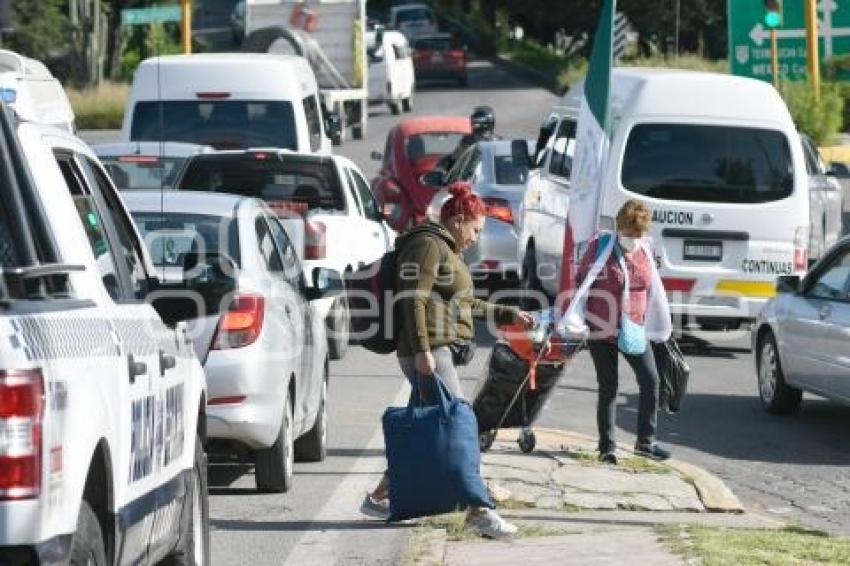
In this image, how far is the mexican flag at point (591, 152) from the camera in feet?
47.6

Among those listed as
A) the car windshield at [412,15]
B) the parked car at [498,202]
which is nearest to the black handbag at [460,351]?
the parked car at [498,202]

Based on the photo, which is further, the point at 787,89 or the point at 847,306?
the point at 787,89

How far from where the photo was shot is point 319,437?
43.7 ft

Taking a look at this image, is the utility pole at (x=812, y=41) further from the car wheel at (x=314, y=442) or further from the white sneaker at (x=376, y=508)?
the white sneaker at (x=376, y=508)

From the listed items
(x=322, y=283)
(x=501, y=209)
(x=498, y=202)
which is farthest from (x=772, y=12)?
(x=322, y=283)

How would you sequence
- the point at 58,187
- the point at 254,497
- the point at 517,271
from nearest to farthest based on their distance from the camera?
1. the point at 58,187
2. the point at 254,497
3. the point at 517,271

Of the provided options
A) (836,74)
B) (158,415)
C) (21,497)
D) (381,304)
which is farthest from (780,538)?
(836,74)

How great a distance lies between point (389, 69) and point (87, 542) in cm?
5052

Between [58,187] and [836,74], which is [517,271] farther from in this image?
[836,74]

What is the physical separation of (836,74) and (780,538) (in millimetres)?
38675

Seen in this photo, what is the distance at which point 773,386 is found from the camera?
54.5 ft

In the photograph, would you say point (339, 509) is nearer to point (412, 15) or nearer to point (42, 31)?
point (42, 31)

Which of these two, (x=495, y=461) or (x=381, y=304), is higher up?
(x=381, y=304)

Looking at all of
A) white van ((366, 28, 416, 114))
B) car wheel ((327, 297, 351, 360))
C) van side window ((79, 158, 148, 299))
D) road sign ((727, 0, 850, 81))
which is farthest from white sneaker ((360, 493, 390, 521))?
white van ((366, 28, 416, 114))
